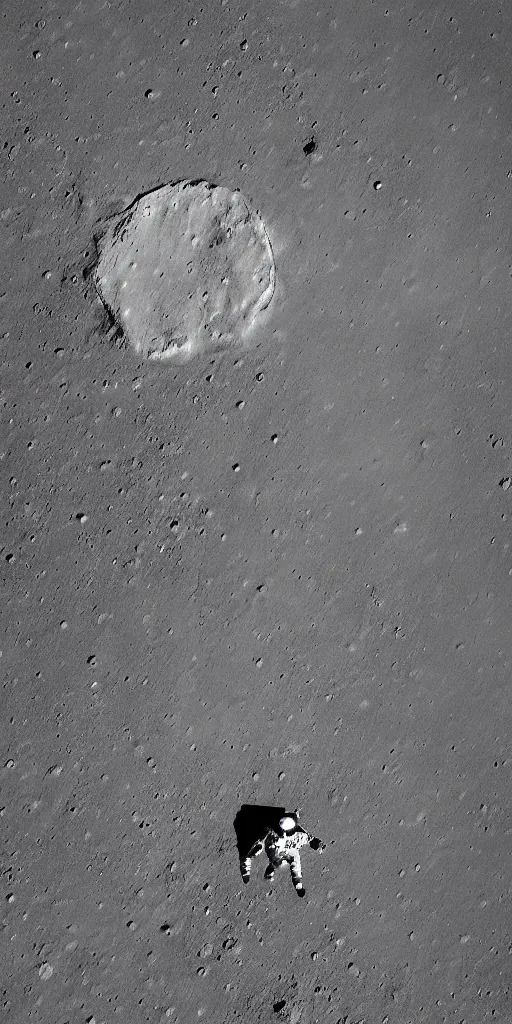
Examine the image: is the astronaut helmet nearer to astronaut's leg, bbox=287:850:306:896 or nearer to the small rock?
astronaut's leg, bbox=287:850:306:896

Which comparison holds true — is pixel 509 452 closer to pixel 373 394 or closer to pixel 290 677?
pixel 373 394

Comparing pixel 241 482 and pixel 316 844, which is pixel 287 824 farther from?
pixel 241 482

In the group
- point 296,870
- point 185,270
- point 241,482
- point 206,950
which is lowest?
point 206,950

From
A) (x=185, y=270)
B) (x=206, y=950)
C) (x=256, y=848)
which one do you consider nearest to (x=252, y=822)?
(x=256, y=848)

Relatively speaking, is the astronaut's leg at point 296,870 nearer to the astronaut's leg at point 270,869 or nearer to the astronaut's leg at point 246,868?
the astronaut's leg at point 270,869

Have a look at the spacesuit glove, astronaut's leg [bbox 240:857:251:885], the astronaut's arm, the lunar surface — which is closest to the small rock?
the lunar surface

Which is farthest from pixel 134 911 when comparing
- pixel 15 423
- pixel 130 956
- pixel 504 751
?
pixel 15 423
